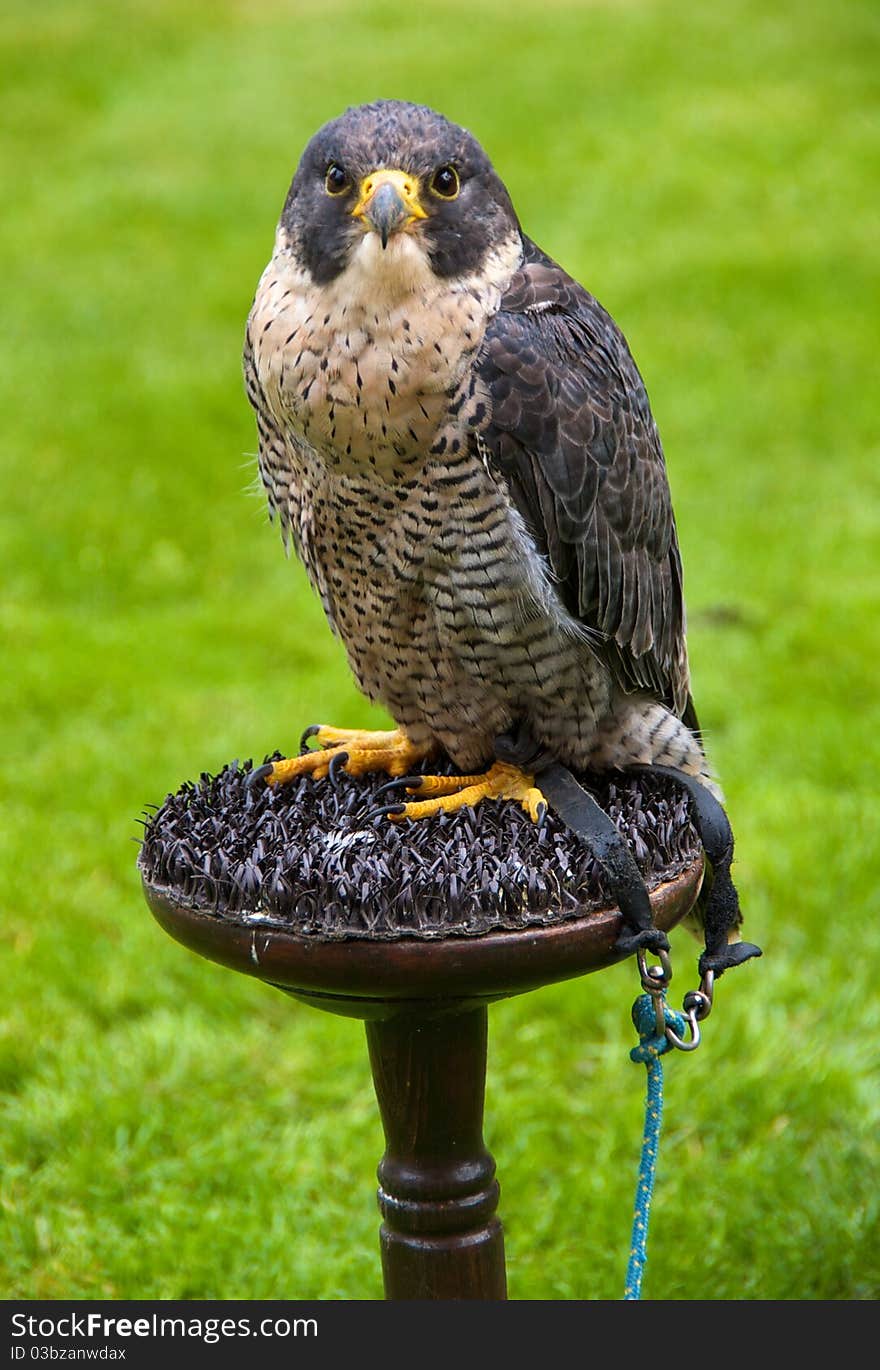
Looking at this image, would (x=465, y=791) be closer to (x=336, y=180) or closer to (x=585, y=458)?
(x=585, y=458)

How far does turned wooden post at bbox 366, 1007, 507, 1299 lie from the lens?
2102 mm

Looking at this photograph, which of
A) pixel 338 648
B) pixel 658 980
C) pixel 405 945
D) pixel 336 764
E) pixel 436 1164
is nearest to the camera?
pixel 405 945

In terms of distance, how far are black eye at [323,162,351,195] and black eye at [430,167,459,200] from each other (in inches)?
4.5

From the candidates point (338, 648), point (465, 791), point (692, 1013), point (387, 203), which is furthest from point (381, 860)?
point (338, 648)

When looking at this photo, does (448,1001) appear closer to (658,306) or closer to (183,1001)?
(183,1001)

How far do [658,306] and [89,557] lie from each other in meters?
3.27

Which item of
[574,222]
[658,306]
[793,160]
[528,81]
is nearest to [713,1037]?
[658,306]

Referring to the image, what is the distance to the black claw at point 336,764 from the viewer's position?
2387 mm

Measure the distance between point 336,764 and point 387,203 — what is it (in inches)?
35.7

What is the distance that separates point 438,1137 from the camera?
213 cm

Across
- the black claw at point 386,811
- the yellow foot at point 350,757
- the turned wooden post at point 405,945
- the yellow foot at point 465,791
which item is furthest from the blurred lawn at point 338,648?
the black claw at point 386,811

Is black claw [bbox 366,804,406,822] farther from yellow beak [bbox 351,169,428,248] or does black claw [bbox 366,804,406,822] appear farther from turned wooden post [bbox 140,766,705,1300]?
yellow beak [bbox 351,169,428,248]

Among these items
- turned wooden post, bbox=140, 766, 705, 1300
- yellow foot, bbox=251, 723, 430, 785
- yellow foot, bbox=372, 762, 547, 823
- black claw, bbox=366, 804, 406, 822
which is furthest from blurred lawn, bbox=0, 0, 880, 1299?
black claw, bbox=366, 804, 406, 822

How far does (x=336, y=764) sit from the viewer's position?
94.7 inches
